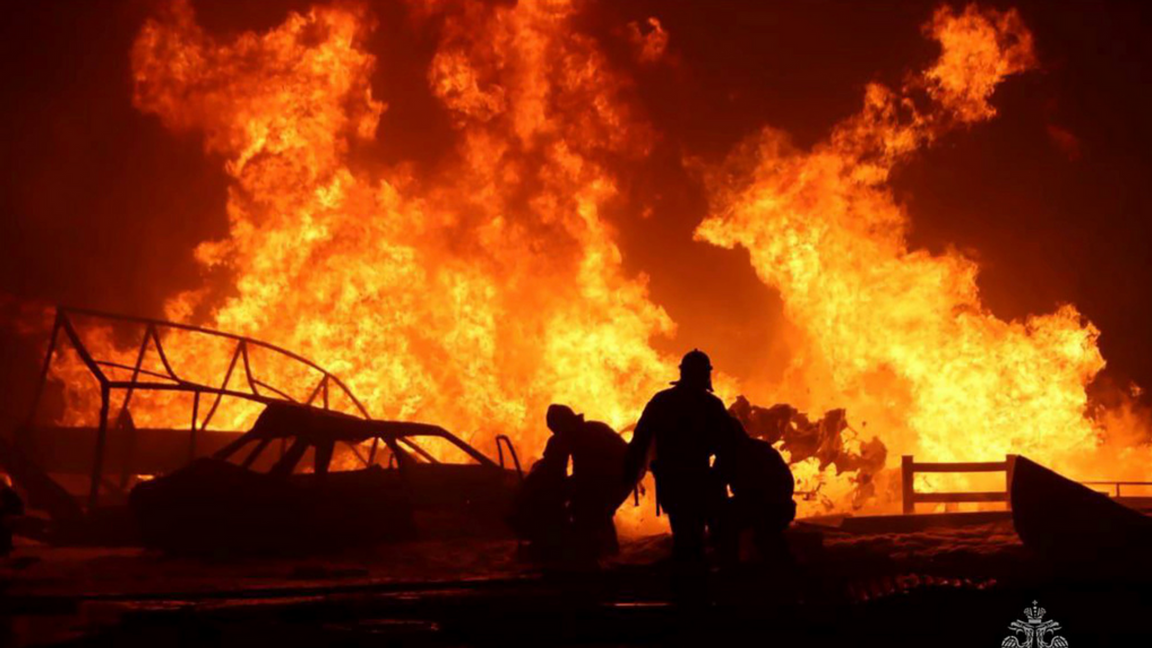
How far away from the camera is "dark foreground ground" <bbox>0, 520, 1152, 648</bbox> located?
5.41m

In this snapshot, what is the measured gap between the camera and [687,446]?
7.49 m

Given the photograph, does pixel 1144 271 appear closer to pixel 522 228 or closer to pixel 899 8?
pixel 899 8

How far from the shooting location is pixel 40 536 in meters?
12.0

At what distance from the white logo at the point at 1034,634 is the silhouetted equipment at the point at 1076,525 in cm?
187

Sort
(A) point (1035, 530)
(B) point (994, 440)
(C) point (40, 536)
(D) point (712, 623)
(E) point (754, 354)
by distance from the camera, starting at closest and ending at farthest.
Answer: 1. (D) point (712, 623)
2. (A) point (1035, 530)
3. (C) point (40, 536)
4. (B) point (994, 440)
5. (E) point (754, 354)

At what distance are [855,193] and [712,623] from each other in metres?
23.5

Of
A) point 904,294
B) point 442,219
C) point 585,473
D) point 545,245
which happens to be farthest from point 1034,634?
point 442,219

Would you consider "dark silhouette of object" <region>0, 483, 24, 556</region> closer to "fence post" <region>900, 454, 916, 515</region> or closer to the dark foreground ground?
the dark foreground ground

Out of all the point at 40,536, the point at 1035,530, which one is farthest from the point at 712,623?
the point at 40,536

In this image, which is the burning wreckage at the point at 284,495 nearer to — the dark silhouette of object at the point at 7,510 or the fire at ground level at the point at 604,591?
the fire at ground level at the point at 604,591

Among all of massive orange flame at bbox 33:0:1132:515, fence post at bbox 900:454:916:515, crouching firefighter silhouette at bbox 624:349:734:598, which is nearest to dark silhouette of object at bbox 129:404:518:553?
crouching firefighter silhouette at bbox 624:349:734:598

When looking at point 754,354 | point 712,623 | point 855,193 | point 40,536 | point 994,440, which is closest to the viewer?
point 712,623

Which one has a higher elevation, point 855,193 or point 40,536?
point 855,193

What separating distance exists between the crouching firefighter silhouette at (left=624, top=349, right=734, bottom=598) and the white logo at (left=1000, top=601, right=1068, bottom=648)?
2.40 meters
